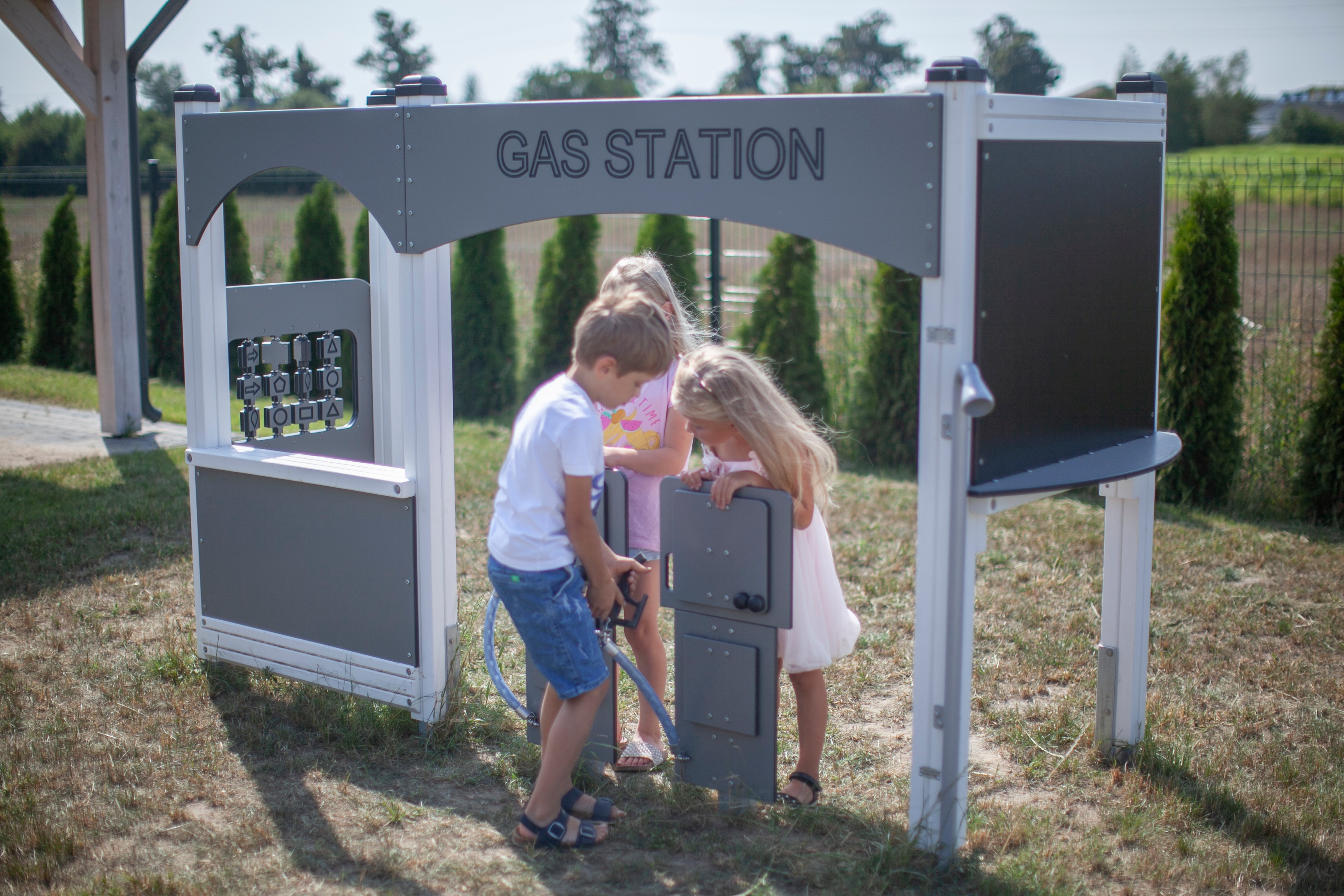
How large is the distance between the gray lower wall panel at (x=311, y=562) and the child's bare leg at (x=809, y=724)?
1.27 metres

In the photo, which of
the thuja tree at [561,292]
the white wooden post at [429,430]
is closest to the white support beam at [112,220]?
the thuja tree at [561,292]

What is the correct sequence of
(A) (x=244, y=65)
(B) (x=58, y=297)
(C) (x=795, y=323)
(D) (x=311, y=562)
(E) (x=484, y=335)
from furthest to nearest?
(A) (x=244, y=65)
(B) (x=58, y=297)
(E) (x=484, y=335)
(C) (x=795, y=323)
(D) (x=311, y=562)

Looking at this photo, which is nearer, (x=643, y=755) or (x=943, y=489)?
(x=943, y=489)

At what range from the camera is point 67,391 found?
32.7 ft

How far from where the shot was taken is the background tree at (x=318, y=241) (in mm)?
10672

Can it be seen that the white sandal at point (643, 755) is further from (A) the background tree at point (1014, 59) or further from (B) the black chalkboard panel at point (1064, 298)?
(A) the background tree at point (1014, 59)

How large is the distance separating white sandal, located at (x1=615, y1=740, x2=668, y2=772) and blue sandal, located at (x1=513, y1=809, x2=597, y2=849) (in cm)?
45

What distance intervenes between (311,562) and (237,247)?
25.9ft

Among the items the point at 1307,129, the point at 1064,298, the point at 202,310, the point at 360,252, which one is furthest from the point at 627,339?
the point at 1307,129

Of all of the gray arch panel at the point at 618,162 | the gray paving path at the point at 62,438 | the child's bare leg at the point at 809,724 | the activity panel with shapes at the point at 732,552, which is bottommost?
the child's bare leg at the point at 809,724

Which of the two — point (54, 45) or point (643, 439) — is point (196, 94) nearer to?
point (643, 439)

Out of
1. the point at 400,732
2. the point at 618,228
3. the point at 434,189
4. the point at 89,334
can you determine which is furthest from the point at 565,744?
the point at 618,228

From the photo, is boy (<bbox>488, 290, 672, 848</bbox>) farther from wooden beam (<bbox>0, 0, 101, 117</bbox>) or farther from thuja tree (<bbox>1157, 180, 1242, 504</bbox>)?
wooden beam (<bbox>0, 0, 101, 117</bbox>)

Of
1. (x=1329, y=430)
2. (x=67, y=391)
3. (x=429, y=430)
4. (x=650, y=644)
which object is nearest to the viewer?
(x=650, y=644)
